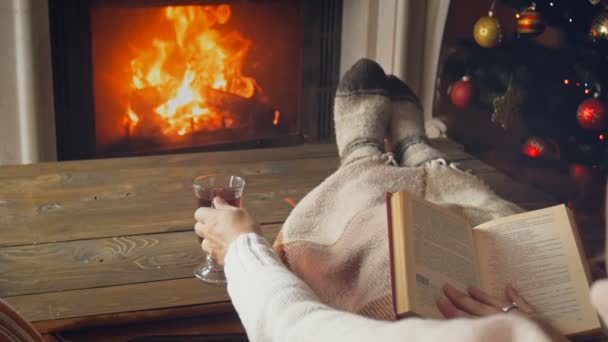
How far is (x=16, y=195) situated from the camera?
1484 millimetres

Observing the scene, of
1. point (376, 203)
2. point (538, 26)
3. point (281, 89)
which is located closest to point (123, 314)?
point (376, 203)

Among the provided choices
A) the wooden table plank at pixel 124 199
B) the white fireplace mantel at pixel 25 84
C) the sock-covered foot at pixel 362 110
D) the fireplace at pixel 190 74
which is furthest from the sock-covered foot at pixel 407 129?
the white fireplace mantel at pixel 25 84

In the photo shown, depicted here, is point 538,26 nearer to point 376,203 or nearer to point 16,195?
point 376,203

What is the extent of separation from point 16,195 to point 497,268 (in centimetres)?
93

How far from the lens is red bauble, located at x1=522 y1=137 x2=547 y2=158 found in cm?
214

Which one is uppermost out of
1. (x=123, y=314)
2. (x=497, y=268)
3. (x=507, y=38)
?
(x=507, y=38)

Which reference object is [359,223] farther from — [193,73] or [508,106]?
[193,73]

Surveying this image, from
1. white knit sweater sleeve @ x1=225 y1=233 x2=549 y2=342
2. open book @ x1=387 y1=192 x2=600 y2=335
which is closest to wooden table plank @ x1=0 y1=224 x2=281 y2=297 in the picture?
white knit sweater sleeve @ x1=225 y1=233 x2=549 y2=342

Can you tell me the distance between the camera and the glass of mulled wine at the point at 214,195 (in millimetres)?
1171

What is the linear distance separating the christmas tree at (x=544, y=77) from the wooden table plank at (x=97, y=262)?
1.04 meters

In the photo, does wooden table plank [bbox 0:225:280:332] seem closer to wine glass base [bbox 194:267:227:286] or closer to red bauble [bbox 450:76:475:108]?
wine glass base [bbox 194:267:227:286]

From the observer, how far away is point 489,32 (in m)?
2.19

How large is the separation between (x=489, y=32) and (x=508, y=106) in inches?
8.6

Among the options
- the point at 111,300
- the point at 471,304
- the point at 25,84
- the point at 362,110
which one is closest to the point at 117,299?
the point at 111,300
